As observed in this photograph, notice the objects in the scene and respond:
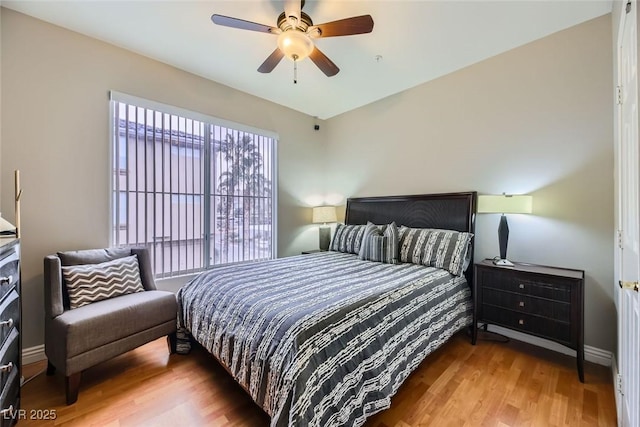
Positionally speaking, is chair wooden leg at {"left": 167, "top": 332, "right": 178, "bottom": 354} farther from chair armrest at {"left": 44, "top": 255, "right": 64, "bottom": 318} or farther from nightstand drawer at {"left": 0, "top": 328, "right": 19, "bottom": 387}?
nightstand drawer at {"left": 0, "top": 328, "right": 19, "bottom": 387}

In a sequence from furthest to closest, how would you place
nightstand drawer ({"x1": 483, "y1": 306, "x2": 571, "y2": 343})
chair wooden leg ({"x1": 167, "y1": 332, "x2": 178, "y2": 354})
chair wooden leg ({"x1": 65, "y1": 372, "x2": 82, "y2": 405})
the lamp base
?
the lamp base → chair wooden leg ({"x1": 167, "y1": 332, "x2": 178, "y2": 354}) → nightstand drawer ({"x1": 483, "y1": 306, "x2": 571, "y2": 343}) → chair wooden leg ({"x1": 65, "y1": 372, "x2": 82, "y2": 405})

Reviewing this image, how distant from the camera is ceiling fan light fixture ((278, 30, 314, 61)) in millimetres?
1948

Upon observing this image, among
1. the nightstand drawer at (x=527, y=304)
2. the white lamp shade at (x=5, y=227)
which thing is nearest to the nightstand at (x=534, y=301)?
the nightstand drawer at (x=527, y=304)

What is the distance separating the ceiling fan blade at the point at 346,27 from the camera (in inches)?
71.3

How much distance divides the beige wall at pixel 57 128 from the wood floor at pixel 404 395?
3.16 ft

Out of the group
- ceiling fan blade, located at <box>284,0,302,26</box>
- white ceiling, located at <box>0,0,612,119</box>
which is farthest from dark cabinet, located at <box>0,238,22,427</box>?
ceiling fan blade, located at <box>284,0,302,26</box>

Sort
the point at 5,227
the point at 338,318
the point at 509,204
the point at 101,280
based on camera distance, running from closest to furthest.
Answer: the point at 338,318 → the point at 5,227 → the point at 101,280 → the point at 509,204

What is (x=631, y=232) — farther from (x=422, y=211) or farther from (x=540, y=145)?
(x=422, y=211)

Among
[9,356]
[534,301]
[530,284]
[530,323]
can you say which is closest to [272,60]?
[9,356]

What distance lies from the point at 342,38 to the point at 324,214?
243 cm

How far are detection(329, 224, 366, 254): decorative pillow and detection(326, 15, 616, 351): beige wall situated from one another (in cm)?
91

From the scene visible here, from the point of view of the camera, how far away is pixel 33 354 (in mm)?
2227

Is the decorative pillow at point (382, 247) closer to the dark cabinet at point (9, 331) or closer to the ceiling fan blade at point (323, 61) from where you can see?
the ceiling fan blade at point (323, 61)

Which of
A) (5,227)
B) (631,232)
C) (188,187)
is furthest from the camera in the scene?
(188,187)
